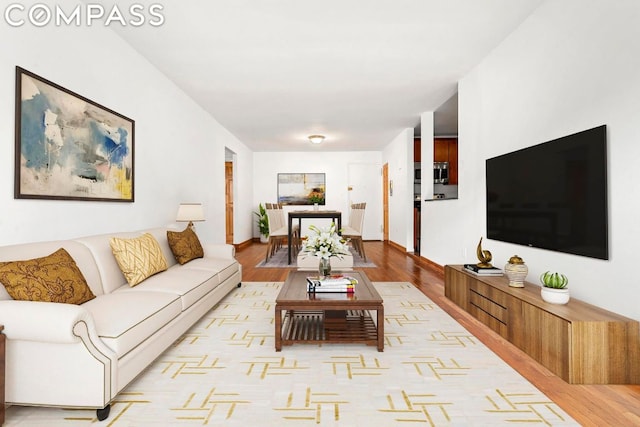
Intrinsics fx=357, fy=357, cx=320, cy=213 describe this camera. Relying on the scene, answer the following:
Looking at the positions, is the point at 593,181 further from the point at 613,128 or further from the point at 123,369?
the point at 123,369

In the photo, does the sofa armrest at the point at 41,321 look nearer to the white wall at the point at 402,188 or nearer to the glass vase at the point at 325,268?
the glass vase at the point at 325,268

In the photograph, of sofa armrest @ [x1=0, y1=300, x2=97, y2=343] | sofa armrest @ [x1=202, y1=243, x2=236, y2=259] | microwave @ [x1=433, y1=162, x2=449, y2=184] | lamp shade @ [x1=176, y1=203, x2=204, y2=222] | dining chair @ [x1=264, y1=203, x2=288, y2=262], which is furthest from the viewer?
microwave @ [x1=433, y1=162, x2=449, y2=184]

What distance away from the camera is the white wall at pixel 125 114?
225 centimetres

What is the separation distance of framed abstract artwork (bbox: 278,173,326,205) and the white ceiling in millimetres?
3899

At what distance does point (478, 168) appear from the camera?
400cm

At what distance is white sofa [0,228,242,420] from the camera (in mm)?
1620

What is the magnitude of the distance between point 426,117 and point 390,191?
9.53 feet

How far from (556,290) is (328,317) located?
63.1 inches

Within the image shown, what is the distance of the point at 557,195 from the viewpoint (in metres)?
2.68

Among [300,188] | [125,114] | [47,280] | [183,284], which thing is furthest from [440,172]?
[47,280]

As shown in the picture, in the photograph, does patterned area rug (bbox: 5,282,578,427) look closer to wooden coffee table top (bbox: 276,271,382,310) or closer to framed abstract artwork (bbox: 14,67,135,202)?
wooden coffee table top (bbox: 276,271,382,310)

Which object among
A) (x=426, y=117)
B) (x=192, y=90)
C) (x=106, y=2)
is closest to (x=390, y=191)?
(x=426, y=117)

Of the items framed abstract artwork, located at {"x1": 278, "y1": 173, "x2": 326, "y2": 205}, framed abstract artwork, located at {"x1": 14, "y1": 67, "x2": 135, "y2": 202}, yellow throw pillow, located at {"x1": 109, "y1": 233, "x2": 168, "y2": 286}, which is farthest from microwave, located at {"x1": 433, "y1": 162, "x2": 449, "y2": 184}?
yellow throw pillow, located at {"x1": 109, "y1": 233, "x2": 168, "y2": 286}

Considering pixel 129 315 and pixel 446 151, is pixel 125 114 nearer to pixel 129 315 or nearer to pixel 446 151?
pixel 129 315
